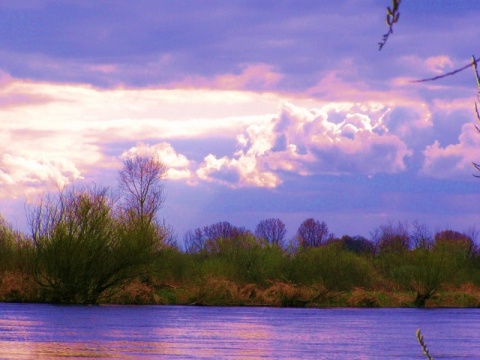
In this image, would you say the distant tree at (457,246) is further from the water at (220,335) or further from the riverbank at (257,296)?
the water at (220,335)

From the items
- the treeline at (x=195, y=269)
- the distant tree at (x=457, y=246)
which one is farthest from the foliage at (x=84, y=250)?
the distant tree at (x=457, y=246)

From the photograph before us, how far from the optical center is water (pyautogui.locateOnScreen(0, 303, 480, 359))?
23141 mm

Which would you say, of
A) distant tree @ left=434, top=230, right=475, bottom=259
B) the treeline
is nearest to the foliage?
the treeline

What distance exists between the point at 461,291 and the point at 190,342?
132ft

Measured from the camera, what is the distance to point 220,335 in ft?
98.4

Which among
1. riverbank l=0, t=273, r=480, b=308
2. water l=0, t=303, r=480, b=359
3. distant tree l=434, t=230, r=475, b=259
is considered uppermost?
distant tree l=434, t=230, r=475, b=259

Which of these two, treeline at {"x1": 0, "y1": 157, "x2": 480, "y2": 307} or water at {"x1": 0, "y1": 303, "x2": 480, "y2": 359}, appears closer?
water at {"x1": 0, "y1": 303, "x2": 480, "y2": 359}

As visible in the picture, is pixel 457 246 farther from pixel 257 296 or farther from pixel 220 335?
pixel 220 335

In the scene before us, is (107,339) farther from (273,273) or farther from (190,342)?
(273,273)

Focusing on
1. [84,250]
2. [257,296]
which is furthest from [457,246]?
[84,250]

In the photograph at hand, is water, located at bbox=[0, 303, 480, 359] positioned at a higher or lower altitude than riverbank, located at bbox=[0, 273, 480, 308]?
lower

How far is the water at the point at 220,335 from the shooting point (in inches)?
911

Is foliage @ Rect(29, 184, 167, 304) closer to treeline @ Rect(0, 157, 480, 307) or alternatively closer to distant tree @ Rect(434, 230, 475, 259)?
treeline @ Rect(0, 157, 480, 307)

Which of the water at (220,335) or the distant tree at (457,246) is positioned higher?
the distant tree at (457,246)
